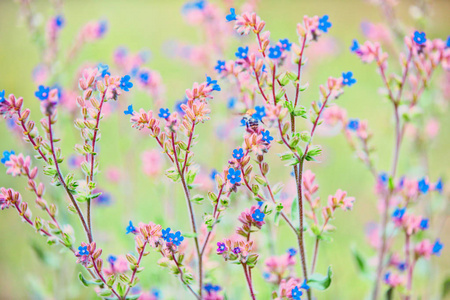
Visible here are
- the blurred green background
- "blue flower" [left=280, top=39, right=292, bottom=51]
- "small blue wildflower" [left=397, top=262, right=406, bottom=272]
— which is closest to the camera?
"blue flower" [left=280, top=39, right=292, bottom=51]

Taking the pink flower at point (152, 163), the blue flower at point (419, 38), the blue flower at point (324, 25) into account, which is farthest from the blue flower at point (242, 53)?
the pink flower at point (152, 163)

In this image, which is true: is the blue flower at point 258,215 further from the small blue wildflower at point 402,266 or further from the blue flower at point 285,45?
the small blue wildflower at point 402,266

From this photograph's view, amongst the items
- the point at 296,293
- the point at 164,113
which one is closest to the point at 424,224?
the point at 296,293

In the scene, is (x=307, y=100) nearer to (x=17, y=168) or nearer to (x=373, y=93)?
(x=373, y=93)

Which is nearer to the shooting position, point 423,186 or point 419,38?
point 419,38

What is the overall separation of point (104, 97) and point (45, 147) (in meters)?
0.21

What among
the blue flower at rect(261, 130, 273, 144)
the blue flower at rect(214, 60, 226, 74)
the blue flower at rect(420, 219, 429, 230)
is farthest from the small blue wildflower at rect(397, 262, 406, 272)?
the blue flower at rect(214, 60, 226, 74)

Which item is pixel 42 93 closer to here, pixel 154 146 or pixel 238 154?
pixel 238 154

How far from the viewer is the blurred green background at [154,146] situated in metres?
2.19

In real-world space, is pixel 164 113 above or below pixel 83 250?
above

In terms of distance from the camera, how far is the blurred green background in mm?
2189

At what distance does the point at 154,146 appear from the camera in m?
4.04

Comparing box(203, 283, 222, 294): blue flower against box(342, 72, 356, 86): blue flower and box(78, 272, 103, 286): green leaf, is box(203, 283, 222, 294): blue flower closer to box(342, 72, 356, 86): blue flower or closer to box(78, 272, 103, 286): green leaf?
box(78, 272, 103, 286): green leaf

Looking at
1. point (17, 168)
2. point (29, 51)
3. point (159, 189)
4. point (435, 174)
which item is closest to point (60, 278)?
point (159, 189)
